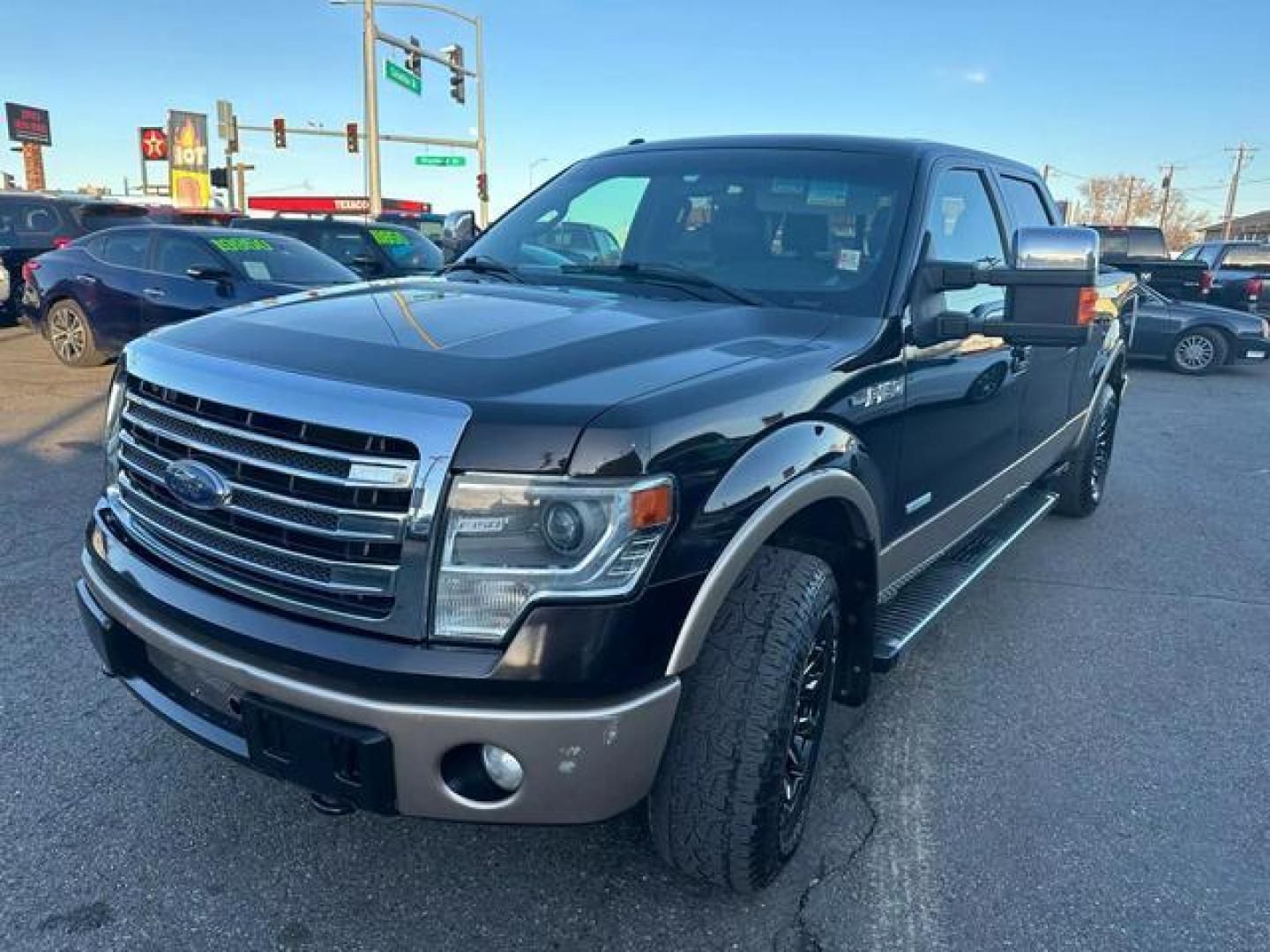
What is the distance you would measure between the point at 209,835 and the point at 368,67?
24.7 metres

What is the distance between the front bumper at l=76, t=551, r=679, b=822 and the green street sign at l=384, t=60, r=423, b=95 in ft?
85.1

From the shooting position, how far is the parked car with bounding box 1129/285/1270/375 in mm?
13688

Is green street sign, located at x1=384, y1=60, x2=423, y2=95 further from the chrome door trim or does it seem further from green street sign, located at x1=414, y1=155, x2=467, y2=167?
the chrome door trim

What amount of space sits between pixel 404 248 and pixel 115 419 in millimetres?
10677

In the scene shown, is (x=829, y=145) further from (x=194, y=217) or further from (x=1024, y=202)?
(x=194, y=217)

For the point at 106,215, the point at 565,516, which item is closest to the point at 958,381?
the point at 565,516

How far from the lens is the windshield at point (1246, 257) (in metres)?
18.1

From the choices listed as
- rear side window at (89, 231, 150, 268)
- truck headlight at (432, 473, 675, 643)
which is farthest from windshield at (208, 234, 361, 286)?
truck headlight at (432, 473, 675, 643)

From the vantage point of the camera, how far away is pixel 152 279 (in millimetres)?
9453

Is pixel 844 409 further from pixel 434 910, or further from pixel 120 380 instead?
pixel 120 380

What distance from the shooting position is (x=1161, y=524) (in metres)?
6.18

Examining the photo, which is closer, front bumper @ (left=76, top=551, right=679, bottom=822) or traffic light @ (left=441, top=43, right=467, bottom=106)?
front bumper @ (left=76, top=551, right=679, bottom=822)

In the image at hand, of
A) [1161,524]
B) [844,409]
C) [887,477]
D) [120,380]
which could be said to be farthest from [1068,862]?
[1161,524]

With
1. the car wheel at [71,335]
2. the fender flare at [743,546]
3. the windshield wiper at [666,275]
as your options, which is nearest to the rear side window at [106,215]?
the car wheel at [71,335]
